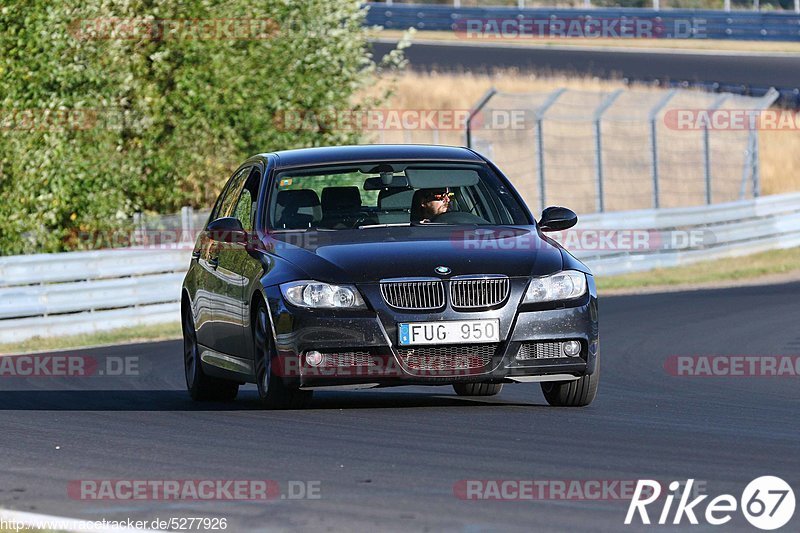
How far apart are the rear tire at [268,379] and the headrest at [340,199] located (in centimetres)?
88

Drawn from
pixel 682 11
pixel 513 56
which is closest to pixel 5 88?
pixel 513 56

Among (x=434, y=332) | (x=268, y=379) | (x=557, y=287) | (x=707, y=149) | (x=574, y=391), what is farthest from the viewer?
(x=707, y=149)

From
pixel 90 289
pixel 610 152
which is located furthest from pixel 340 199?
pixel 610 152

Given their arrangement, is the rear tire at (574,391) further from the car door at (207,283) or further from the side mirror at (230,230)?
the car door at (207,283)

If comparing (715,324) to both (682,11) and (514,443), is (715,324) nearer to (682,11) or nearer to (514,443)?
(514,443)

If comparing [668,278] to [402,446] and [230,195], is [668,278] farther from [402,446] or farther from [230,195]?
[402,446]

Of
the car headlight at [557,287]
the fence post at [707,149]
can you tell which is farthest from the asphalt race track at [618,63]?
the car headlight at [557,287]

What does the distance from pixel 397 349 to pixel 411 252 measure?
633 mm

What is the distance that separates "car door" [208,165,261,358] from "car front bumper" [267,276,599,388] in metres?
0.78

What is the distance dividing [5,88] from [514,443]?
1530cm

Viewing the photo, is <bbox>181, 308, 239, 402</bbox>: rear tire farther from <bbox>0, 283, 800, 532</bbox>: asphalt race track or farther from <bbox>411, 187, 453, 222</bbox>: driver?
<bbox>411, 187, 453, 222</bbox>: driver

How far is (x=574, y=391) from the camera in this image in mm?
10125

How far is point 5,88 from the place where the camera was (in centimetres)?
2220

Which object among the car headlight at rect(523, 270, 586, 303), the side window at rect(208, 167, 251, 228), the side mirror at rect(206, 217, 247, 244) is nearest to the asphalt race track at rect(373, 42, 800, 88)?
the side window at rect(208, 167, 251, 228)
